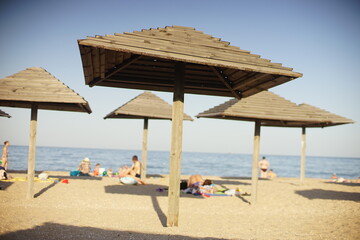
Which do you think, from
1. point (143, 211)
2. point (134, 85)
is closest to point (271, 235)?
point (143, 211)

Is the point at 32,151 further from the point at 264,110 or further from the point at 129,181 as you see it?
the point at 264,110

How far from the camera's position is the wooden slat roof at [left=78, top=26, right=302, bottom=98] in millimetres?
4684

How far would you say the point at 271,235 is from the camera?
17.5 ft

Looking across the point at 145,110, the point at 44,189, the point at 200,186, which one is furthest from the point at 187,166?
the point at 44,189

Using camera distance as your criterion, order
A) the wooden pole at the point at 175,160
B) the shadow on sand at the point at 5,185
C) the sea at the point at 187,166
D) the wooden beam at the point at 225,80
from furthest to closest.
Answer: the sea at the point at 187,166
the shadow on sand at the point at 5,185
the wooden beam at the point at 225,80
the wooden pole at the point at 175,160

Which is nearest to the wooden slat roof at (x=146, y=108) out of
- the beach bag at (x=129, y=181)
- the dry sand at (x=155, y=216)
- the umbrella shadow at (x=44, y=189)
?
the beach bag at (x=129, y=181)

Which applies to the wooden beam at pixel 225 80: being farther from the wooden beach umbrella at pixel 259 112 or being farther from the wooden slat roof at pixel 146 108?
the wooden slat roof at pixel 146 108

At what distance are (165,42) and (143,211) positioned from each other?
12.8 feet

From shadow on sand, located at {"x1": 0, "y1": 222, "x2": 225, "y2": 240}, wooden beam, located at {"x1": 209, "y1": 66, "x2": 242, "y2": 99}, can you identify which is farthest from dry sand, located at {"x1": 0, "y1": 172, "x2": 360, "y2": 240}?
wooden beam, located at {"x1": 209, "y1": 66, "x2": 242, "y2": 99}

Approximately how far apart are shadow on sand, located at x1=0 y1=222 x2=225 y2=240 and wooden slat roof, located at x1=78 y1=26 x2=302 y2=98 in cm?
276

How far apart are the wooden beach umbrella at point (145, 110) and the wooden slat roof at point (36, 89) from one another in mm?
3672

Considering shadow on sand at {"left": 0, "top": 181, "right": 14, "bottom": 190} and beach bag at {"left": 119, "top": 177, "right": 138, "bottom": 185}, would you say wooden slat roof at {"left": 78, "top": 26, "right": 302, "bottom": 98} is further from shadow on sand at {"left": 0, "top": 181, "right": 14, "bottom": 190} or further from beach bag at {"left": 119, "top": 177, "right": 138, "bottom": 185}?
beach bag at {"left": 119, "top": 177, "right": 138, "bottom": 185}

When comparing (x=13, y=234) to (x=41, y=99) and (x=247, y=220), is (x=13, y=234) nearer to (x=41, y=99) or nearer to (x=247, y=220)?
(x=41, y=99)

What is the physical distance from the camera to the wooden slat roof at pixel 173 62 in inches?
184
